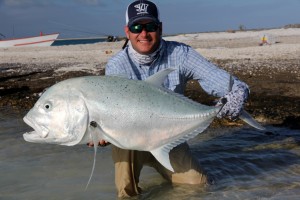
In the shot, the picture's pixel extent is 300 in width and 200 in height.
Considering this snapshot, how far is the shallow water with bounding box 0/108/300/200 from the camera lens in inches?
172

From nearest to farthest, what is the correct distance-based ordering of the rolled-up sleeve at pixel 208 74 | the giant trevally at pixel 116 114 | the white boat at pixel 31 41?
the giant trevally at pixel 116 114 < the rolled-up sleeve at pixel 208 74 < the white boat at pixel 31 41

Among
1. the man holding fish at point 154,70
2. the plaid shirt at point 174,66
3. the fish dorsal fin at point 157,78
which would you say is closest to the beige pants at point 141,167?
the man holding fish at point 154,70

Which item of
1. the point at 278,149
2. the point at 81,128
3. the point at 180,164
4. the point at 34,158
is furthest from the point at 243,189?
the point at 34,158

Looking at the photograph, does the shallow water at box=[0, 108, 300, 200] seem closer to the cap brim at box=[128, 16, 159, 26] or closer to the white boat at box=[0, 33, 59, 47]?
the cap brim at box=[128, 16, 159, 26]

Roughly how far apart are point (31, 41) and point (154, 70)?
Result: 103ft

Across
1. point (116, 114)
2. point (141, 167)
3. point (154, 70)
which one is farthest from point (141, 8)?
point (141, 167)

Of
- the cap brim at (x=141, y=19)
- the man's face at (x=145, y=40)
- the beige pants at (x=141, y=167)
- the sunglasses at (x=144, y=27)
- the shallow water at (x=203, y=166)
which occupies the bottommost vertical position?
the shallow water at (x=203, y=166)

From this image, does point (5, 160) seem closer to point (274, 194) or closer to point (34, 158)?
point (34, 158)

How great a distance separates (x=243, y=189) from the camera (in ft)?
14.4

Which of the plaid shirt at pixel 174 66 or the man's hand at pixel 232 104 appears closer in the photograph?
the man's hand at pixel 232 104

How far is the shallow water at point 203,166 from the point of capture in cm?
437

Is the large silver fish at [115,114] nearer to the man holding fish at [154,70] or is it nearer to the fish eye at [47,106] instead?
the fish eye at [47,106]

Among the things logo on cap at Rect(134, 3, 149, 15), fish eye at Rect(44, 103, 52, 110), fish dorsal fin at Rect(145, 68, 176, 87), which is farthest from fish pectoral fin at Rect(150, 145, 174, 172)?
logo on cap at Rect(134, 3, 149, 15)

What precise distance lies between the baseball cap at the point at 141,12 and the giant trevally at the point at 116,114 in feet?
2.38
